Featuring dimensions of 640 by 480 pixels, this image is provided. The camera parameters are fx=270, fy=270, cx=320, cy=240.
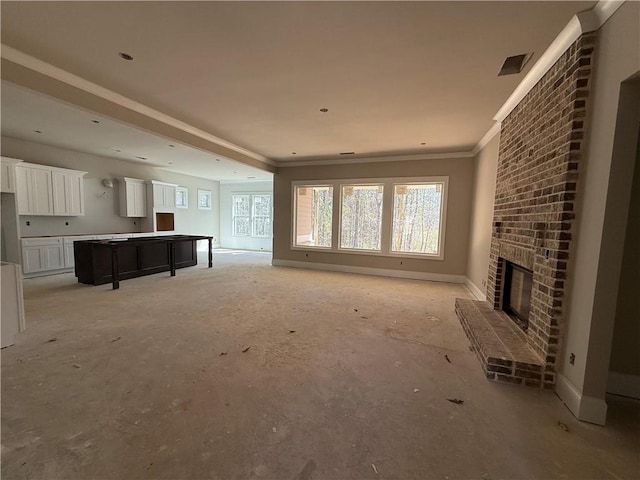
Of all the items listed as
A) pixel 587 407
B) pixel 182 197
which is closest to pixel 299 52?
pixel 587 407

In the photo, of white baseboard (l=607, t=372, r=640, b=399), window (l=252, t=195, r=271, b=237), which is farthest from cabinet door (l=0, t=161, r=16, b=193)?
white baseboard (l=607, t=372, r=640, b=399)

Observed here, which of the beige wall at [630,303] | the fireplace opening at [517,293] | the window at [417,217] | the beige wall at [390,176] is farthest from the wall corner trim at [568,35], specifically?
the window at [417,217]

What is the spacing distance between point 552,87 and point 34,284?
8.06 metres

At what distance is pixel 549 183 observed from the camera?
2.29 meters

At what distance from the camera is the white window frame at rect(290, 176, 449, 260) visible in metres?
5.91

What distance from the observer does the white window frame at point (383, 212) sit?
233 inches

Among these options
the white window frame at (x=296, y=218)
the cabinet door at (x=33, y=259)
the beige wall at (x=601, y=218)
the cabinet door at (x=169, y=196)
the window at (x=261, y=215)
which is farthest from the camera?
the window at (x=261, y=215)

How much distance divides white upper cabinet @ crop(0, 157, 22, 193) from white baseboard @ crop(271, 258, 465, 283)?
5.40 meters

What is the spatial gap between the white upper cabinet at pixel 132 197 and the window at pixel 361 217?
584cm

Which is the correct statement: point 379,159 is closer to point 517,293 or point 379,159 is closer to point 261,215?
point 517,293

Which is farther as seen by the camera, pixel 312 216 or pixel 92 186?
pixel 312 216

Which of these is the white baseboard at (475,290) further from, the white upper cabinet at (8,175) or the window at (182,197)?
the window at (182,197)

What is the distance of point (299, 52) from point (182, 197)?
8.42m

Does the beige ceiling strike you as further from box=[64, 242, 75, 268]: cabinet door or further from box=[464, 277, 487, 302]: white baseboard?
box=[64, 242, 75, 268]: cabinet door
